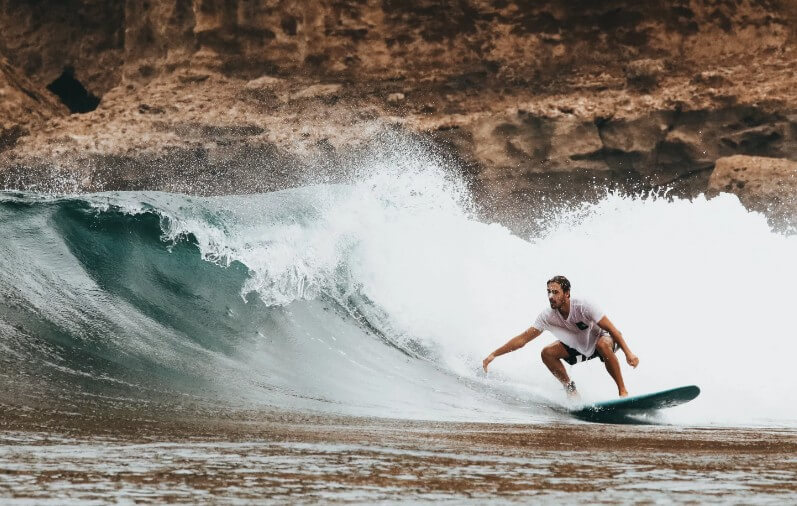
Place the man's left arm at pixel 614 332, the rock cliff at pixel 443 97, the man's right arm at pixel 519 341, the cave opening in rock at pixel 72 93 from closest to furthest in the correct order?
the man's left arm at pixel 614 332 → the man's right arm at pixel 519 341 → the rock cliff at pixel 443 97 → the cave opening in rock at pixel 72 93

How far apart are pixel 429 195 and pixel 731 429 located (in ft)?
30.0

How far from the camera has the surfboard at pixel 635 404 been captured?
23.5ft

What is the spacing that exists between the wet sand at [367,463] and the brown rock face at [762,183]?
13.3 meters

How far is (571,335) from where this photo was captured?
25.5 ft

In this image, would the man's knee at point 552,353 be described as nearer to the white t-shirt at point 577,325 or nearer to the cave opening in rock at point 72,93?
the white t-shirt at point 577,325

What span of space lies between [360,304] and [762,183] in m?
10.4

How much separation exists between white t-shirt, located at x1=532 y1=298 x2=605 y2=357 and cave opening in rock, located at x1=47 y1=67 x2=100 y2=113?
2142 cm

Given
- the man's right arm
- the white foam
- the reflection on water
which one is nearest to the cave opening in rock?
the white foam

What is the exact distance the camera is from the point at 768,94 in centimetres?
2125

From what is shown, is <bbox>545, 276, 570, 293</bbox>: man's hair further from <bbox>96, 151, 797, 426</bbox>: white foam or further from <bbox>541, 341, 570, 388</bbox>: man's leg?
<bbox>96, 151, 797, 426</bbox>: white foam

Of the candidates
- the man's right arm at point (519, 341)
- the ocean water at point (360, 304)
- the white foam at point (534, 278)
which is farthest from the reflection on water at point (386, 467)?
the white foam at point (534, 278)

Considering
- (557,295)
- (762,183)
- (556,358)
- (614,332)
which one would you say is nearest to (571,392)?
(556,358)

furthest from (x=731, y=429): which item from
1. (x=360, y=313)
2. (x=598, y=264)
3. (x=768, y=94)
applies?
(x=768, y=94)

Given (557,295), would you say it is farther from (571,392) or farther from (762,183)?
(762,183)
